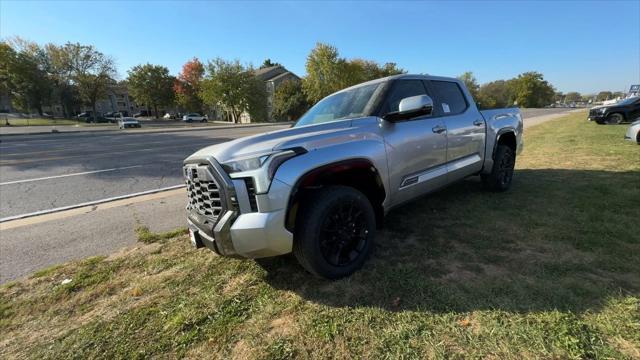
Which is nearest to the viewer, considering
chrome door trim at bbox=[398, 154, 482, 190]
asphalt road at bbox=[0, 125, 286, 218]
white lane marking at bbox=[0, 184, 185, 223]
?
chrome door trim at bbox=[398, 154, 482, 190]

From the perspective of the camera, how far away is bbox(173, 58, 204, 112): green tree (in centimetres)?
7056

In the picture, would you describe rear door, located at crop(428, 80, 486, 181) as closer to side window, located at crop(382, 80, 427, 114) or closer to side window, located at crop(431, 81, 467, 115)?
side window, located at crop(431, 81, 467, 115)

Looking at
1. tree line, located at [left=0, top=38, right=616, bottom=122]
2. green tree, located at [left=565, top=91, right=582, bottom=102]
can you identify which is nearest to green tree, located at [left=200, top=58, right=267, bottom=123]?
tree line, located at [left=0, top=38, right=616, bottom=122]

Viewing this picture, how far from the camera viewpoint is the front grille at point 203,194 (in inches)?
96.9

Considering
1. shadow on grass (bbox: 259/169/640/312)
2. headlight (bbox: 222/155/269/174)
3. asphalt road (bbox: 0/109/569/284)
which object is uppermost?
headlight (bbox: 222/155/269/174)

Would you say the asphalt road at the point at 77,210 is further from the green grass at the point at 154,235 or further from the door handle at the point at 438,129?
the door handle at the point at 438,129

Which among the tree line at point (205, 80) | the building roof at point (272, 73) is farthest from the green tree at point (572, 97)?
the building roof at point (272, 73)

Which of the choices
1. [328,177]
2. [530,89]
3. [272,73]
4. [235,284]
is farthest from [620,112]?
[530,89]

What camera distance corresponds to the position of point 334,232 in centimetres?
269

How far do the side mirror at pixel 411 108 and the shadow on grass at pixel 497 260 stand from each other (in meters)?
1.34

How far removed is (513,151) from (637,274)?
3117 mm

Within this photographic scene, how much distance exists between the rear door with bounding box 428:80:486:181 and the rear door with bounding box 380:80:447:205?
0.66 ft

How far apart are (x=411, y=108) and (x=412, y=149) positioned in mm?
547

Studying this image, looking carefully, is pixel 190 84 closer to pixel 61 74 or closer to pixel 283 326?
pixel 61 74
